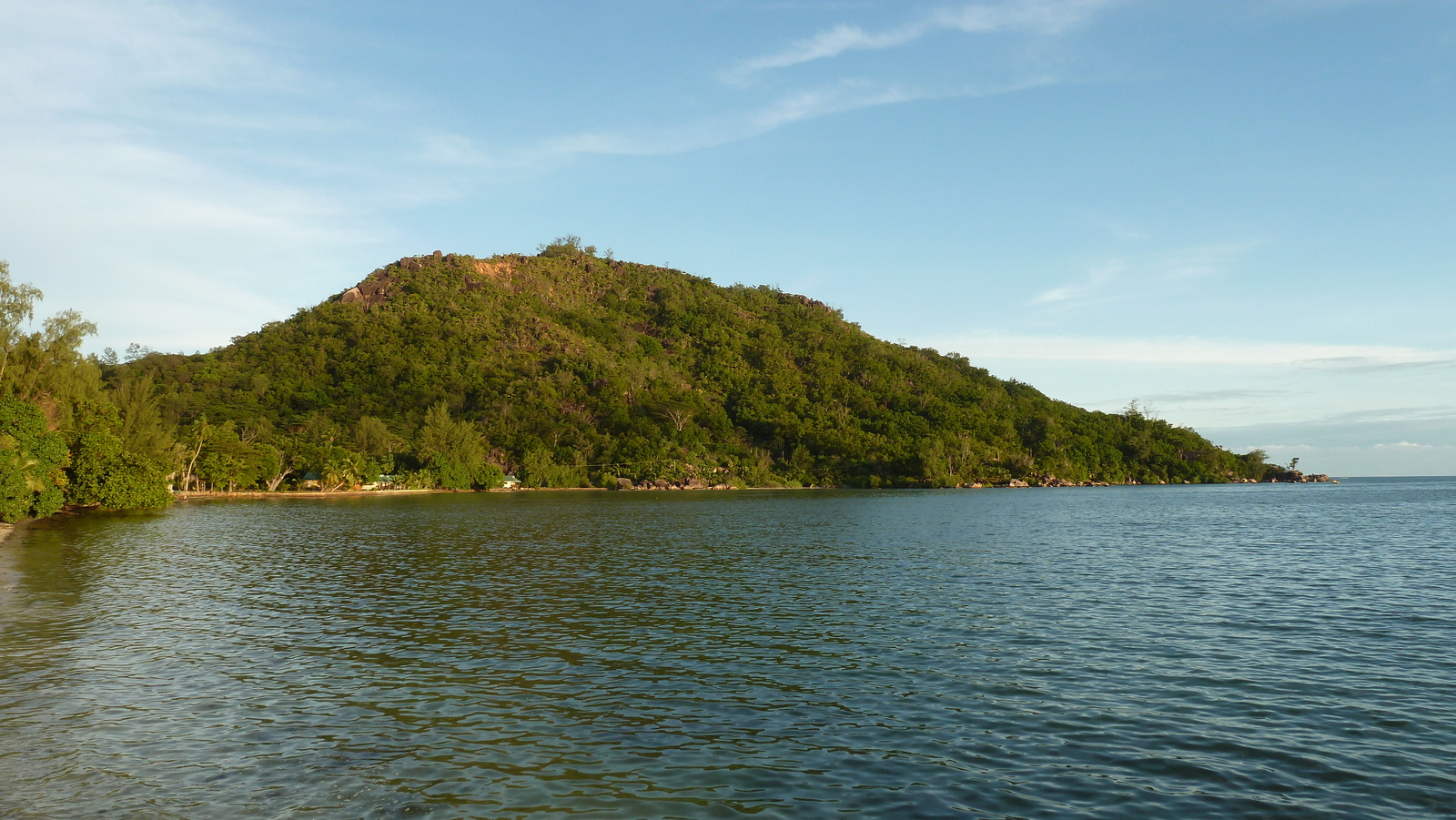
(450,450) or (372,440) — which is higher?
(372,440)

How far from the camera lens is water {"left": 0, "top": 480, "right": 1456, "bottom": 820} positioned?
1249 cm

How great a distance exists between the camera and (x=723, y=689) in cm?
1845

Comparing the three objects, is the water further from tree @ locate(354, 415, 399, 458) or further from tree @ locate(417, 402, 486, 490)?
tree @ locate(354, 415, 399, 458)

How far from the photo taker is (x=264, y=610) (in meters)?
28.1

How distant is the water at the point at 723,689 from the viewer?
12.5 meters

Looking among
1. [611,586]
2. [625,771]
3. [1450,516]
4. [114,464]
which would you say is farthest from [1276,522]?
[114,464]

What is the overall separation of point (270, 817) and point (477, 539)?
4496cm

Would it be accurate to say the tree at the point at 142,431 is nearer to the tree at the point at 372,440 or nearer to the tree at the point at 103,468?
the tree at the point at 103,468

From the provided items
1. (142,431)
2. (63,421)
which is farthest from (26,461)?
(142,431)

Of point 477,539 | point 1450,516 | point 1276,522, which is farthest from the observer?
point 1450,516

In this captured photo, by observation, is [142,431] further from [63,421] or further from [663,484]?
[663,484]

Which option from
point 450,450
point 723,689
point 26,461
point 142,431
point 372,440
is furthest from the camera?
point 450,450

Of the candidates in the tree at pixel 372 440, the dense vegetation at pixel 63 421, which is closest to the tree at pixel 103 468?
the dense vegetation at pixel 63 421

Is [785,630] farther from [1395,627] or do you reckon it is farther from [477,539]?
[477,539]
